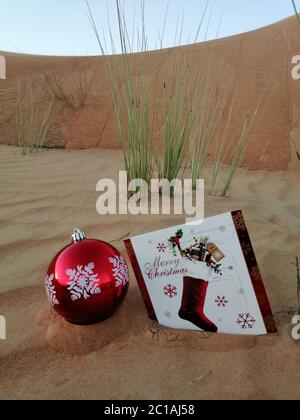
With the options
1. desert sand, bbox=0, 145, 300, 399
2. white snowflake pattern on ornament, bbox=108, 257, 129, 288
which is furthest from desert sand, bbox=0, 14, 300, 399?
white snowflake pattern on ornament, bbox=108, 257, 129, 288

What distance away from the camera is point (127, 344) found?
0.93 meters

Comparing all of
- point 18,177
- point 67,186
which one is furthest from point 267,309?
point 18,177

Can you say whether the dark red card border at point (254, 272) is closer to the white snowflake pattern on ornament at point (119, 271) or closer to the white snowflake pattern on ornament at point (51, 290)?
the white snowflake pattern on ornament at point (119, 271)

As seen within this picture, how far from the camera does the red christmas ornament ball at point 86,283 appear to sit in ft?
2.96

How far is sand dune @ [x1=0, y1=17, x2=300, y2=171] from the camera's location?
127 inches

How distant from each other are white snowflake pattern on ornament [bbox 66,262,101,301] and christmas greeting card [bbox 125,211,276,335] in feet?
0.44

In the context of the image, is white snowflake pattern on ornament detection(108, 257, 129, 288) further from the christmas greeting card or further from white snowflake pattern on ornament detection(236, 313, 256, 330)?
white snowflake pattern on ornament detection(236, 313, 256, 330)

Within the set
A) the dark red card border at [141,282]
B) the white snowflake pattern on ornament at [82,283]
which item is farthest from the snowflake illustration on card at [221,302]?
the white snowflake pattern on ornament at [82,283]

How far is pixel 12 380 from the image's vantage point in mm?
843

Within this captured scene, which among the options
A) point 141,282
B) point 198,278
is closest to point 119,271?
point 141,282

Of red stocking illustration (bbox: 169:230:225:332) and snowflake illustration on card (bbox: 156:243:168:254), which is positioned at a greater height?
snowflake illustration on card (bbox: 156:243:168:254)

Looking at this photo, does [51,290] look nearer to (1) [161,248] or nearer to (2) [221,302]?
(1) [161,248]

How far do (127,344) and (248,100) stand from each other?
128 inches
